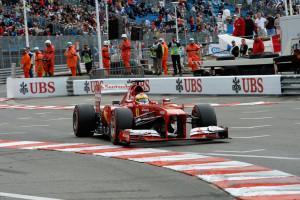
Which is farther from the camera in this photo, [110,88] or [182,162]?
[110,88]

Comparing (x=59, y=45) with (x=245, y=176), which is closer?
(x=245, y=176)

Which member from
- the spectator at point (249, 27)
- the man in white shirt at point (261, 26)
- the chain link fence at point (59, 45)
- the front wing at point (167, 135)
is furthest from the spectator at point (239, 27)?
the front wing at point (167, 135)

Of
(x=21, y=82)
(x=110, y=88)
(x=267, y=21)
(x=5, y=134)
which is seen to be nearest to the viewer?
(x=110, y=88)

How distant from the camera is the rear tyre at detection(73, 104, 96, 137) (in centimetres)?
1628

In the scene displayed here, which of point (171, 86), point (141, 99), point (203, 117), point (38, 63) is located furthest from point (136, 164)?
point (38, 63)

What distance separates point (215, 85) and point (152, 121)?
45.6ft

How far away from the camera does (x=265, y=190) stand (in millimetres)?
9172

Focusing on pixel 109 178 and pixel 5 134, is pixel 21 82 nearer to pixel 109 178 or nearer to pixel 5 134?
pixel 5 134

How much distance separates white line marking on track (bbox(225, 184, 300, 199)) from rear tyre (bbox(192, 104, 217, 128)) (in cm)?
538

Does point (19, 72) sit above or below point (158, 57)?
below

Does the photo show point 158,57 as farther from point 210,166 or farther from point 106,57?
point 210,166

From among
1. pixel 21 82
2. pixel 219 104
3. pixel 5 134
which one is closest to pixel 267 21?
pixel 21 82

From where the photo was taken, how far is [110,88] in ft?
54.2

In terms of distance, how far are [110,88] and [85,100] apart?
1350 centimetres
